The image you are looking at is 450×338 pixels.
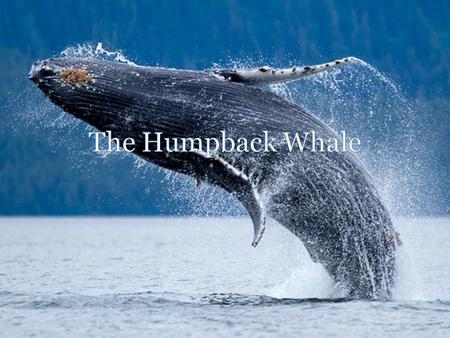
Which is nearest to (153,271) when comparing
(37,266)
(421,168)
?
(37,266)

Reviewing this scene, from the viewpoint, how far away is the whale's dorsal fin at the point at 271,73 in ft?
44.0

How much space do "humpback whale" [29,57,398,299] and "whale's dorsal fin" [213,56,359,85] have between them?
0.05 ft

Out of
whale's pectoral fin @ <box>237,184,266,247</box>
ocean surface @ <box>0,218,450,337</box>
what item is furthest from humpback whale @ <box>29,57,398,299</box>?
ocean surface @ <box>0,218,450,337</box>

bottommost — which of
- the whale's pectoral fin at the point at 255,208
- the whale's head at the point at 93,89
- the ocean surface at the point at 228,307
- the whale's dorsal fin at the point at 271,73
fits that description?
the ocean surface at the point at 228,307

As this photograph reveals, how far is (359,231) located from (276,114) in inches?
82.2

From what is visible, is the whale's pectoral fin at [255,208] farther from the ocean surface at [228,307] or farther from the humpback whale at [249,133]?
the ocean surface at [228,307]

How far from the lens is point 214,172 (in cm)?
1366

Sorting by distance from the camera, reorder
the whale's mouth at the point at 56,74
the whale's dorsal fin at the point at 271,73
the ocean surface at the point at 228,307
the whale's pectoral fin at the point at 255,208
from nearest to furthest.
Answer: the whale's pectoral fin at the point at 255,208, the ocean surface at the point at 228,307, the whale's mouth at the point at 56,74, the whale's dorsal fin at the point at 271,73

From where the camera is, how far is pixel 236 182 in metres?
13.5

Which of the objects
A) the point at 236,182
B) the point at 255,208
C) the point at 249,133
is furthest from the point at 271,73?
the point at 255,208

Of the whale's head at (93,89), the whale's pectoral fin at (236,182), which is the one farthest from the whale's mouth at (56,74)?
the whale's pectoral fin at (236,182)

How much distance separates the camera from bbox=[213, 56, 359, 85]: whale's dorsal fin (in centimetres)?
1341

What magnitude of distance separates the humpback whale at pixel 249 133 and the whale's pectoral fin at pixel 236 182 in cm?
1

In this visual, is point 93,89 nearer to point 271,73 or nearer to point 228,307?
point 271,73
